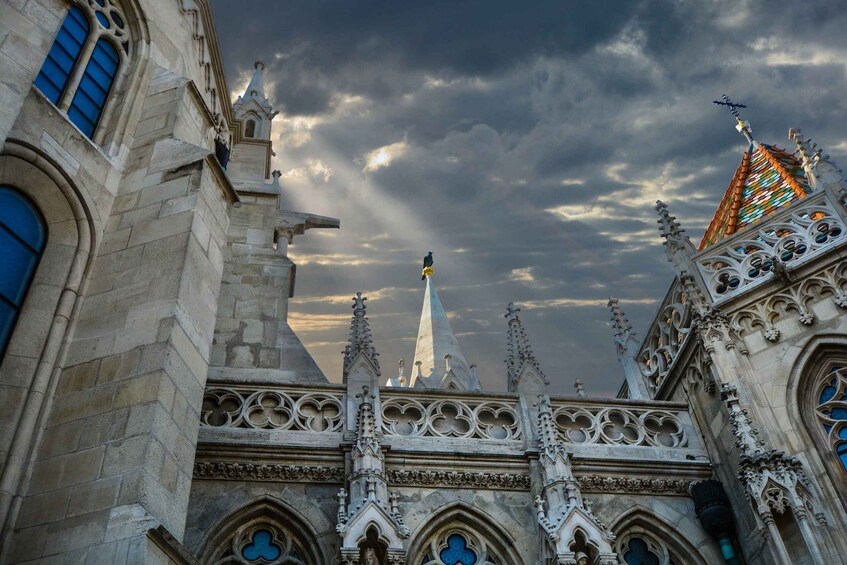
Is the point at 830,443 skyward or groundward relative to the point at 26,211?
groundward

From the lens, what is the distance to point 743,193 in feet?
50.6

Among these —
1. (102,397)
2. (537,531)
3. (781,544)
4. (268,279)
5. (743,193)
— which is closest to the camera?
(102,397)

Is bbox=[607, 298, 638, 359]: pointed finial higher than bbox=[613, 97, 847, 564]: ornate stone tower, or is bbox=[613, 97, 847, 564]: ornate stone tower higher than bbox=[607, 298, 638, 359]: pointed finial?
bbox=[607, 298, 638, 359]: pointed finial

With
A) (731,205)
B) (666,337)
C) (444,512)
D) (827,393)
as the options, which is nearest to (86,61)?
(444,512)

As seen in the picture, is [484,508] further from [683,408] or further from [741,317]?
[741,317]

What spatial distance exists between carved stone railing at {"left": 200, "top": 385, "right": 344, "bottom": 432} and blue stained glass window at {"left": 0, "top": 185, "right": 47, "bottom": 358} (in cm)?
290

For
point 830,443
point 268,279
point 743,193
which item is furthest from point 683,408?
point 268,279

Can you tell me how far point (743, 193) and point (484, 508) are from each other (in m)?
8.82

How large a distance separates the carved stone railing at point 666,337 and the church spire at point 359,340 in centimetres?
459

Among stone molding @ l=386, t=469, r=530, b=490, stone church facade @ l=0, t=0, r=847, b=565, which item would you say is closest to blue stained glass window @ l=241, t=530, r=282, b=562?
stone church facade @ l=0, t=0, r=847, b=565

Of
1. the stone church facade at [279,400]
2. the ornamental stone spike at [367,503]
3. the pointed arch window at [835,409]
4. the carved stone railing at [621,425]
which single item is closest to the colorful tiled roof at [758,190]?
the stone church facade at [279,400]

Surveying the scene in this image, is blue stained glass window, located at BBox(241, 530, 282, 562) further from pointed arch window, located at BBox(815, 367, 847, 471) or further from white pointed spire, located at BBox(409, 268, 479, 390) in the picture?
white pointed spire, located at BBox(409, 268, 479, 390)

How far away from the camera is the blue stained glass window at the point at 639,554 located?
33.3ft

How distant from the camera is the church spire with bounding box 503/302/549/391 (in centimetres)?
1163
